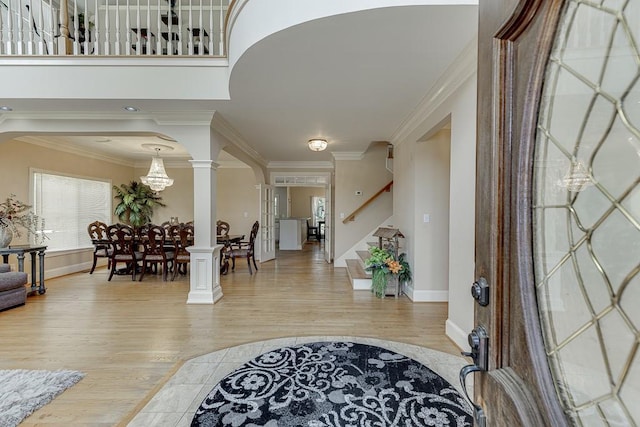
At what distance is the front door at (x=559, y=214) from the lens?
1.38ft

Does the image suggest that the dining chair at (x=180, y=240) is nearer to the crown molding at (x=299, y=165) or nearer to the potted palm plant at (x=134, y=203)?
the potted palm plant at (x=134, y=203)

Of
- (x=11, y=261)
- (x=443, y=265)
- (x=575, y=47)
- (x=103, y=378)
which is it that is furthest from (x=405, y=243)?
(x=11, y=261)

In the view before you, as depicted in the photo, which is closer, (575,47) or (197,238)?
(575,47)

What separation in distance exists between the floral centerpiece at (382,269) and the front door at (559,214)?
361cm

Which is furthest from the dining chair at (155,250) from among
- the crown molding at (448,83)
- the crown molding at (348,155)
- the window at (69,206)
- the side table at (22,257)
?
the crown molding at (448,83)

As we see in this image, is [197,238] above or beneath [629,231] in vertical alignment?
beneath

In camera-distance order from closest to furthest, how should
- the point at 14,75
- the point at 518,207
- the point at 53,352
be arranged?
the point at 518,207
the point at 53,352
the point at 14,75

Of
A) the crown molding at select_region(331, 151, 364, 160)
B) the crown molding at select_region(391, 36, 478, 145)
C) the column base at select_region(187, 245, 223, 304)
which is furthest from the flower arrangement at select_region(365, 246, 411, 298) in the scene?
the crown molding at select_region(331, 151, 364, 160)

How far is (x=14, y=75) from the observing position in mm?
3246

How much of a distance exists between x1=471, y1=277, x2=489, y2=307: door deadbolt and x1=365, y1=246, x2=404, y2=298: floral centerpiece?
3.62 m

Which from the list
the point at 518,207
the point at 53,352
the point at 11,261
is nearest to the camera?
the point at 518,207

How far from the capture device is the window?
217 inches

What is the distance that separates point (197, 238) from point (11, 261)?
364 cm

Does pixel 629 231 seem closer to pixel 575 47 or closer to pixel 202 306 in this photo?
pixel 575 47
